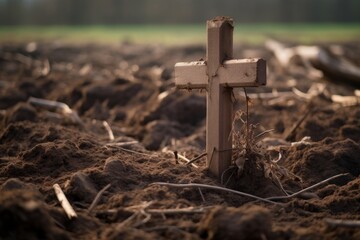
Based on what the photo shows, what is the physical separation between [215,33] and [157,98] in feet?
12.7

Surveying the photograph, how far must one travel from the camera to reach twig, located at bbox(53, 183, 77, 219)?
3207 millimetres

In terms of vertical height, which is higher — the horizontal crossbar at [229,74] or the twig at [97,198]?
the horizontal crossbar at [229,74]

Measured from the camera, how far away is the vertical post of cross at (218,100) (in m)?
3.93

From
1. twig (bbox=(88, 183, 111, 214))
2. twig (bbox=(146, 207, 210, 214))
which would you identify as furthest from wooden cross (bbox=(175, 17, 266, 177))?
twig (bbox=(88, 183, 111, 214))

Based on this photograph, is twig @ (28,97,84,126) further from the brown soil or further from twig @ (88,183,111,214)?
twig @ (88,183,111,214)

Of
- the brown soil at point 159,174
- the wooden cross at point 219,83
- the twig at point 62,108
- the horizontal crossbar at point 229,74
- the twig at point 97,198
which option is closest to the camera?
the brown soil at point 159,174

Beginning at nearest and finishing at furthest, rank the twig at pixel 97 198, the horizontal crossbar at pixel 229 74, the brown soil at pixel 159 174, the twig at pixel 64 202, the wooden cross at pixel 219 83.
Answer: the brown soil at pixel 159 174 < the twig at pixel 64 202 < the twig at pixel 97 198 < the horizontal crossbar at pixel 229 74 < the wooden cross at pixel 219 83

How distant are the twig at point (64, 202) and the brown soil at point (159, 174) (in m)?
0.04

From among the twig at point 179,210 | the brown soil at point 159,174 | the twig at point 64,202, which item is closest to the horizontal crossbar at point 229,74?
the brown soil at point 159,174

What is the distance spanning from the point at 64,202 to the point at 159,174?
2.63ft

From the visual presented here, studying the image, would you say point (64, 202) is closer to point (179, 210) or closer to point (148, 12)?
point (179, 210)

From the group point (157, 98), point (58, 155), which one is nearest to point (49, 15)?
point (157, 98)

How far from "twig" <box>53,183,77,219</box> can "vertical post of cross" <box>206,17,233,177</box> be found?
115 centimetres

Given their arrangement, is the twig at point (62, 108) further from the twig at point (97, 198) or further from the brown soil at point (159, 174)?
the twig at point (97, 198)
